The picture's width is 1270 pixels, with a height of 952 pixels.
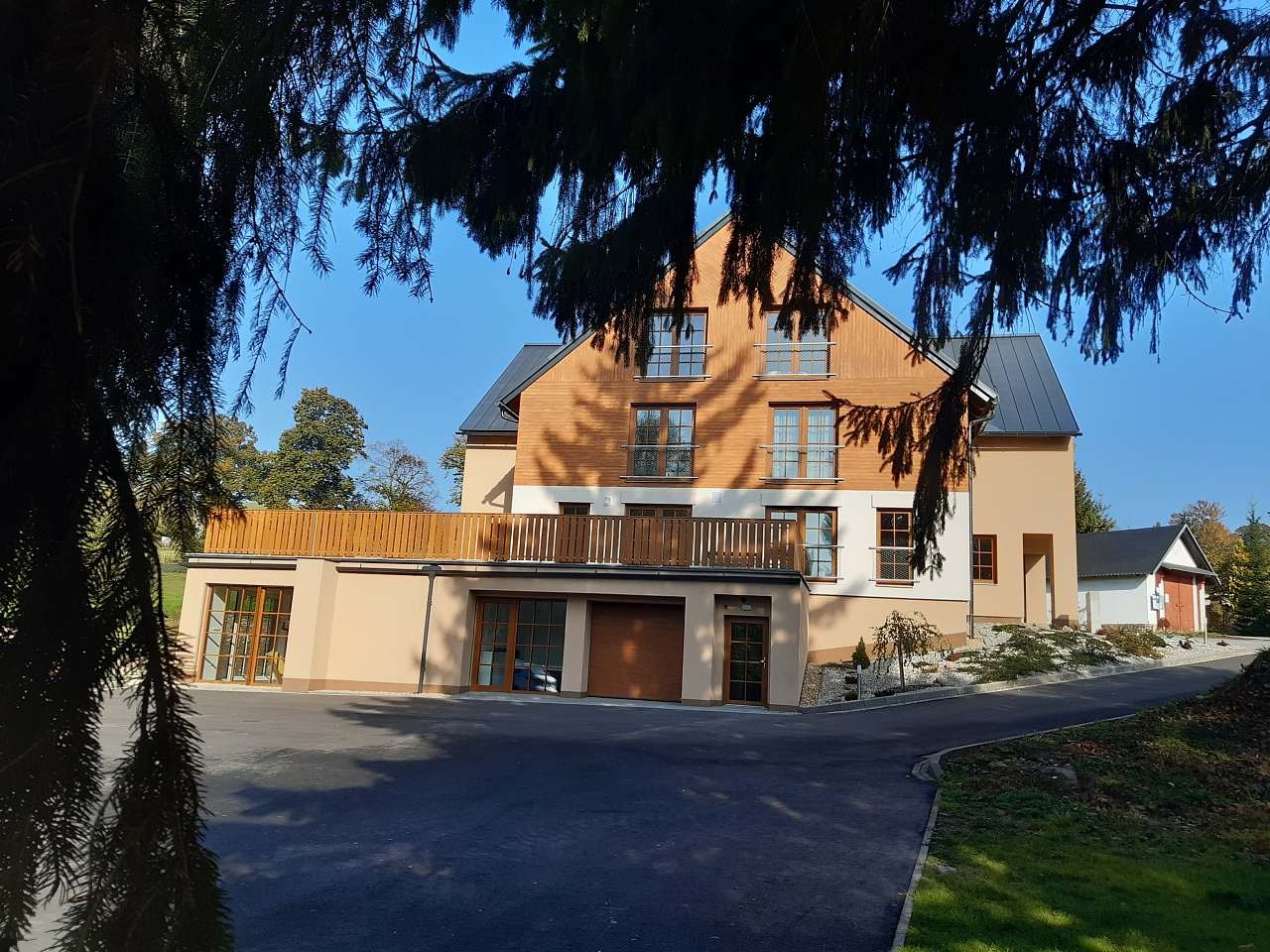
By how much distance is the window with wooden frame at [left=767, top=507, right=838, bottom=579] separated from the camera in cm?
2388

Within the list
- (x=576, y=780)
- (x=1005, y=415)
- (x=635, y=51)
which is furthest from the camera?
(x=1005, y=415)

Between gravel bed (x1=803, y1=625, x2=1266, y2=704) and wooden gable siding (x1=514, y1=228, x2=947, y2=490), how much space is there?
4.80 meters

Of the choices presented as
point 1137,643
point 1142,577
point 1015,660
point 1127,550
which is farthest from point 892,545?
point 1127,550

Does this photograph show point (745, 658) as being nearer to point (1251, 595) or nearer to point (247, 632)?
point (247, 632)

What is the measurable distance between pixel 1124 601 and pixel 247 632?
32.7m

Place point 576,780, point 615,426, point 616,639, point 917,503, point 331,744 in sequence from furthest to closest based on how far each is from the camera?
point 615,426
point 616,639
point 331,744
point 576,780
point 917,503

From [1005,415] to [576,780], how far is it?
2254 centimetres

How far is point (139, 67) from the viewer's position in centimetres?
164

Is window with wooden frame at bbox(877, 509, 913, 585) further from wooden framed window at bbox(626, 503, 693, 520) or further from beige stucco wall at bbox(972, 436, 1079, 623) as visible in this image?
wooden framed window at bbox(626, 503, 693, 520)

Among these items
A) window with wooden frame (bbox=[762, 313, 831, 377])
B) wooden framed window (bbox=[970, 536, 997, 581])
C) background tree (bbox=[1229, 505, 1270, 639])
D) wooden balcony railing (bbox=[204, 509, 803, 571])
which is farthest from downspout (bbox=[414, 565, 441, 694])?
background tree (bbox=[1229, 505, 1270, 639])

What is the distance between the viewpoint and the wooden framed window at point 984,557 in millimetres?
26750

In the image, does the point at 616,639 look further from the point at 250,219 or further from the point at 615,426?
the point at 250,219

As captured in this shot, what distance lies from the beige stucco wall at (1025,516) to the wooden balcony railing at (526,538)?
32.6 ft

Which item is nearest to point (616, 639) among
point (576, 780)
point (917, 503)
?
point (576, 780)
